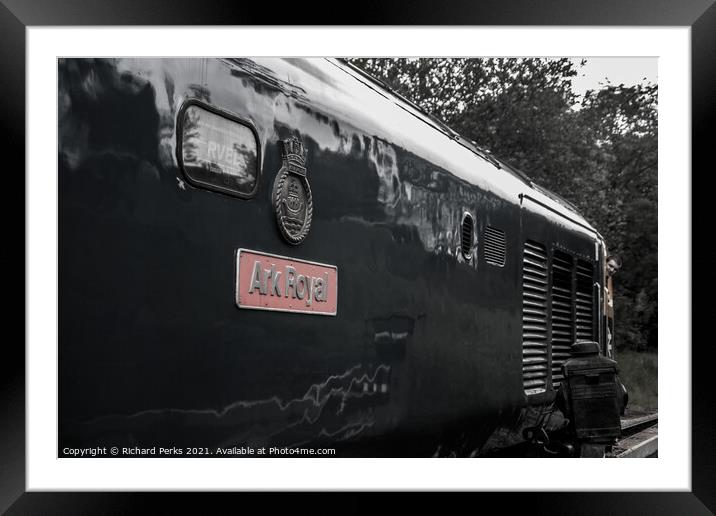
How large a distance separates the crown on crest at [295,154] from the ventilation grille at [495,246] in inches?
75.4

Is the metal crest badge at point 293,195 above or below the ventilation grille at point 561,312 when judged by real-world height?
above

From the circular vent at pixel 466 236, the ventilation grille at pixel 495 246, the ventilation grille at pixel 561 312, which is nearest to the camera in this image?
the circular vent at pixel 466 236

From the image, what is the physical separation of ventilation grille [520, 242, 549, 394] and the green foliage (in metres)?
1.13

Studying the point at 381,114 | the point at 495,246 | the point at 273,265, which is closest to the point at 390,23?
the point at 273,265

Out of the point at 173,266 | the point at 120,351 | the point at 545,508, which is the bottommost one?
the point at 545,508

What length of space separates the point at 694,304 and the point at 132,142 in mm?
1872

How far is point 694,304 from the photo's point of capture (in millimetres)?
2877

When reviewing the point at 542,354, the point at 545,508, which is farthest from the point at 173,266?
the point at 542,354

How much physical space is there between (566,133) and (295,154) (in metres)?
7.78

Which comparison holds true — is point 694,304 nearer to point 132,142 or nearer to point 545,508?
point 545,508

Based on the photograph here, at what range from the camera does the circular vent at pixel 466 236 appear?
4.38 metres

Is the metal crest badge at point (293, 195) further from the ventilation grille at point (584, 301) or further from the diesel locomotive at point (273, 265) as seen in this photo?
the ventilation grille at point (584, 301)

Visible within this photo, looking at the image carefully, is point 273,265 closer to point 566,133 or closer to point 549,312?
point 549,312

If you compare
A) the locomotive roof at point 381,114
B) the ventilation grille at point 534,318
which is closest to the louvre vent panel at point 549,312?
the ventilation grille at point 534,318
